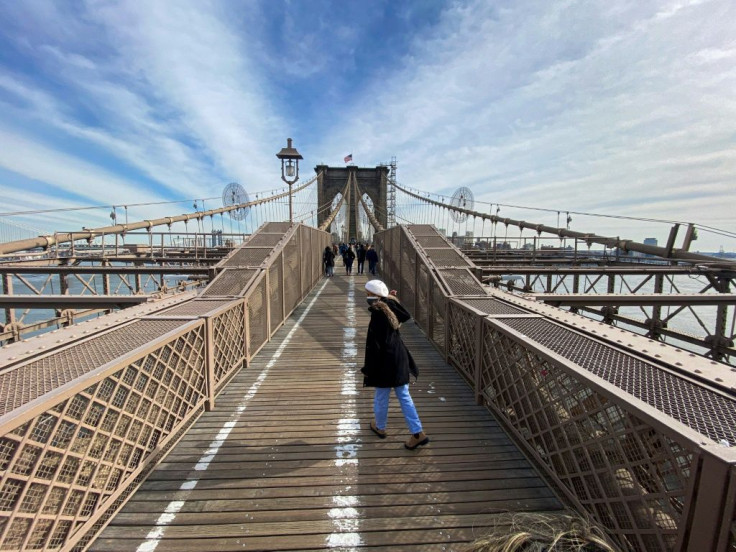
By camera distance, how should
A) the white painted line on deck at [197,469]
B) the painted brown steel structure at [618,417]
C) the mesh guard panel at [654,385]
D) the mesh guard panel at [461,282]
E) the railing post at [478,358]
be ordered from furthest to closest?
the mesh guard panel at [461,282]
the railing post at [478,358]
the white painted line on deck at [197,469]
the mesh guard panel at [654,385]
the painted brown steel structure at [618,417]

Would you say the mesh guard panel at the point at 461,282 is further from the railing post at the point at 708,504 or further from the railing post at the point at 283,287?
the railing post at the point at 708,504

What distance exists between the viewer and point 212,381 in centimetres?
373

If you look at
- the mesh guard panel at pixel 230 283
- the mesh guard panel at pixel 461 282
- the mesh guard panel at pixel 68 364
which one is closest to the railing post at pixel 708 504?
the mesh guard panel at pixel 68 364

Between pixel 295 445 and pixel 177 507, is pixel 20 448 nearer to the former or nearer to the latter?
pixel 177 507

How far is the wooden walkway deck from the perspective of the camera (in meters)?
2.14

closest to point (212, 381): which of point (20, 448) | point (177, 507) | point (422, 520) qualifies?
point (177, 507)

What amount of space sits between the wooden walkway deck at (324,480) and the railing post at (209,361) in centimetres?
14

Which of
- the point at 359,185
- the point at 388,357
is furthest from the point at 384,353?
the point at 359,185

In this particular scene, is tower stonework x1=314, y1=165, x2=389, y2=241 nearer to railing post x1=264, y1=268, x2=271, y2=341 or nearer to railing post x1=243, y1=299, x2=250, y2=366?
railing post x1=264, y1=268, x2=271, y2=341

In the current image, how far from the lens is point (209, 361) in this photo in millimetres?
3664

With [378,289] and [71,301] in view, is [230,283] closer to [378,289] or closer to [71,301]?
[71,301]

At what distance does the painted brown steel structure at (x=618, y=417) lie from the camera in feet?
4.62

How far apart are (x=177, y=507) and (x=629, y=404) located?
2.87 m

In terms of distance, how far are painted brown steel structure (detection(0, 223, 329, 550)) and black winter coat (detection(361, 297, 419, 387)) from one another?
1722mm
